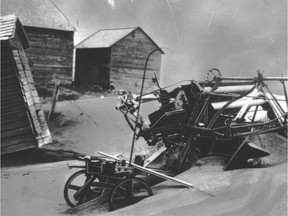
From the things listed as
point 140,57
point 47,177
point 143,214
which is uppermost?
point 140,57

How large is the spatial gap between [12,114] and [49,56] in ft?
39.8

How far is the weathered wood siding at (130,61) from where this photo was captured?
26741 millimetres

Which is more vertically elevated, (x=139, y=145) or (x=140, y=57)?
(x=140, y=57)

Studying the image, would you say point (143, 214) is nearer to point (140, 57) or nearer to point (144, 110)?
point (144, 110)

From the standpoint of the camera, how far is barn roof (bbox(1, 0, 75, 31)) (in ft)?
71.2

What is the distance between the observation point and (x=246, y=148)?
6578 mm

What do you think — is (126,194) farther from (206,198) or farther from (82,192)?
(206,198)

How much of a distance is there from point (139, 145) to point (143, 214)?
9256 millimetres

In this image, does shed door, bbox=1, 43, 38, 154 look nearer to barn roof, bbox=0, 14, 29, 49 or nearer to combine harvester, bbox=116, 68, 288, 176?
barn roof, bbox=0, 14, 29, 49

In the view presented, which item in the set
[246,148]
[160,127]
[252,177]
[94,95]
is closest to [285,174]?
[252,177]

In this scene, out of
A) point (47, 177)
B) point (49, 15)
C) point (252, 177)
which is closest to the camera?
point (252, 177)

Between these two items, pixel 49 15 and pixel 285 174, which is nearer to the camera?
pixel 285 174

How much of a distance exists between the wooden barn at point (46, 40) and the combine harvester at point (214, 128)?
52.5 ft

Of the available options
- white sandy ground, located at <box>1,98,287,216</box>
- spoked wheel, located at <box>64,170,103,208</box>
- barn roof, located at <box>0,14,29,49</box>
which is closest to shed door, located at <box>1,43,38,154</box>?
barn roof, located at <box>0,14,29,49</box>
